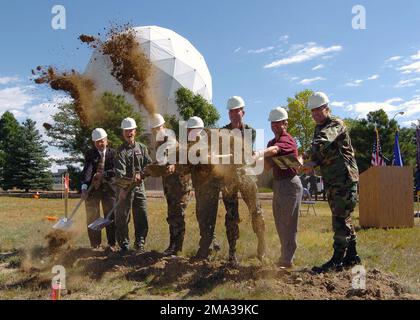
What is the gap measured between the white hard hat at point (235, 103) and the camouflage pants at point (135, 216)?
92.9 inches

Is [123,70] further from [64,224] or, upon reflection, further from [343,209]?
[343,209]

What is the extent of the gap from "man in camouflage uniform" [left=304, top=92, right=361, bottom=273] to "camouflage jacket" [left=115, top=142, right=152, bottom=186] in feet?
10.1

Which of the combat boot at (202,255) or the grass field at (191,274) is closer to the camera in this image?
the grass field at (191,274)

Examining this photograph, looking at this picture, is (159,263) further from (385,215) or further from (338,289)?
(385,215)

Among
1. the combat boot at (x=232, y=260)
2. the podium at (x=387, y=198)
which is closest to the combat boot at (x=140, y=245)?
the combat boot at (x=232, y=260)

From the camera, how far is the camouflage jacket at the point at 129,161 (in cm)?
739

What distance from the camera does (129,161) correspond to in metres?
7.66

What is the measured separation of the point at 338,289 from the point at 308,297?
480 millimetres

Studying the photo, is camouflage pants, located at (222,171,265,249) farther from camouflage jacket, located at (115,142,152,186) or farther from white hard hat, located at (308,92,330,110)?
camouflage jacket, located at (115,142,152,186)

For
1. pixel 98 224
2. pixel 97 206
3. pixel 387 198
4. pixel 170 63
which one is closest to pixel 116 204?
pixel 98 224

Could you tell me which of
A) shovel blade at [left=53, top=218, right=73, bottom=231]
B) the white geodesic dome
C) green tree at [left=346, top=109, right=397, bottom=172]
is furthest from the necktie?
green tree at [left=346, top=109, right=397, bottom=172]

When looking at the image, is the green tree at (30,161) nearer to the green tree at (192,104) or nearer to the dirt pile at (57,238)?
the green tree at (192,104)

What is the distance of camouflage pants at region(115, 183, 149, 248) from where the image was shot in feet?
24.9

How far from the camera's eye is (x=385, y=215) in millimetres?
12750
